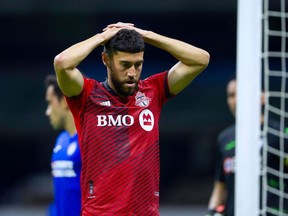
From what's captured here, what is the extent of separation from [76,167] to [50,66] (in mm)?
7822

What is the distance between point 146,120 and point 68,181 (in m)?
1.99

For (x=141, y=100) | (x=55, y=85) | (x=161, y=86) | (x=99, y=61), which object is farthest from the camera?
(x=99, y=61)

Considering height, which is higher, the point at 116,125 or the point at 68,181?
the point at 116,125

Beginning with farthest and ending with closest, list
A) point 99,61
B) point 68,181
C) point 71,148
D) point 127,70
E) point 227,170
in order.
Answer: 1. point 99,61
2. point 227,170
3. point 71,148
4. point 68,181
5. point 127,70

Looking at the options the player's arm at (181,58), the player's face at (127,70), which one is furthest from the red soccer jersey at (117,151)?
the player's arm at (181,58)

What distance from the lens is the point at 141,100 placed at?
550 centimetres

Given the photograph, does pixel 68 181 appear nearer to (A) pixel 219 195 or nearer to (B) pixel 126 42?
(A) pixel 219 195

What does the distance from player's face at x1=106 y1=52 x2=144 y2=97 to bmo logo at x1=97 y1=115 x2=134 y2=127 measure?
134mm

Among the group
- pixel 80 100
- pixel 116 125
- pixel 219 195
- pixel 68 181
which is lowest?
pixel 219 195

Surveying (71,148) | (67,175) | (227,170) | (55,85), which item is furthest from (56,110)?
(227,170)

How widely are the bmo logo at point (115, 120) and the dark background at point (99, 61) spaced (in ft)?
30.5

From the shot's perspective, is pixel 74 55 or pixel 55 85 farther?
pixel 55 85

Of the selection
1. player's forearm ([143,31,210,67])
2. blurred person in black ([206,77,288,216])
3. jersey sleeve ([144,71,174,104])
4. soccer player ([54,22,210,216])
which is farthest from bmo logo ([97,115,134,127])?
blurred person in black ([206,77,288,216])

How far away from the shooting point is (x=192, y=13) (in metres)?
15.6
